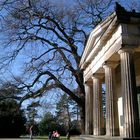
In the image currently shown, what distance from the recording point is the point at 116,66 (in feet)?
72.4

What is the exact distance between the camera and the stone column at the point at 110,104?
2009cm

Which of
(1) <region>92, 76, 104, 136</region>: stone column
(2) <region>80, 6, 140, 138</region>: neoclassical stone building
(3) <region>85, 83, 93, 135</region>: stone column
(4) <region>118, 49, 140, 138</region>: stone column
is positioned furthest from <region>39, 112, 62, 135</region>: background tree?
(4) <region>118, 49, 140, 138</region>: stone column

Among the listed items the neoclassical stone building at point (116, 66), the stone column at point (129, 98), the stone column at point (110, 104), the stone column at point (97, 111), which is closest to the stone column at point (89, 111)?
the neoclassical stone building at point (116, 66)

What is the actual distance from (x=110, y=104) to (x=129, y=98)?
11.8ft

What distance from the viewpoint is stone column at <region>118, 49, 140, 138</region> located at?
54.3 ft

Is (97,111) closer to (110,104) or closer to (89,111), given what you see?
(89,111)

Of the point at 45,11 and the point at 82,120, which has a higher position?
the point at 45,11

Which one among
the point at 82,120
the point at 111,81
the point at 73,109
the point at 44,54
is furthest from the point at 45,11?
the point at 73,109

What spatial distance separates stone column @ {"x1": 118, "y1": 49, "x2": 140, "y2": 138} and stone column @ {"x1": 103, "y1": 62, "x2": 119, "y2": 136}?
311cm

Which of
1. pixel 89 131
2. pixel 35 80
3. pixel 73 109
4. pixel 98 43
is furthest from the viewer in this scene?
pixel 73 109

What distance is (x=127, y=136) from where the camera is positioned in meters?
16.5

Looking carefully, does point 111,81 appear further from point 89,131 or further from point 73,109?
point 73,109

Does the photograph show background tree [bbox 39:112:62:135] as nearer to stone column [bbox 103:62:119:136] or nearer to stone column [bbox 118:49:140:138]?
stone column [bbox 103:62:119:136]

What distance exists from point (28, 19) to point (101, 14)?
8369 millimetres
